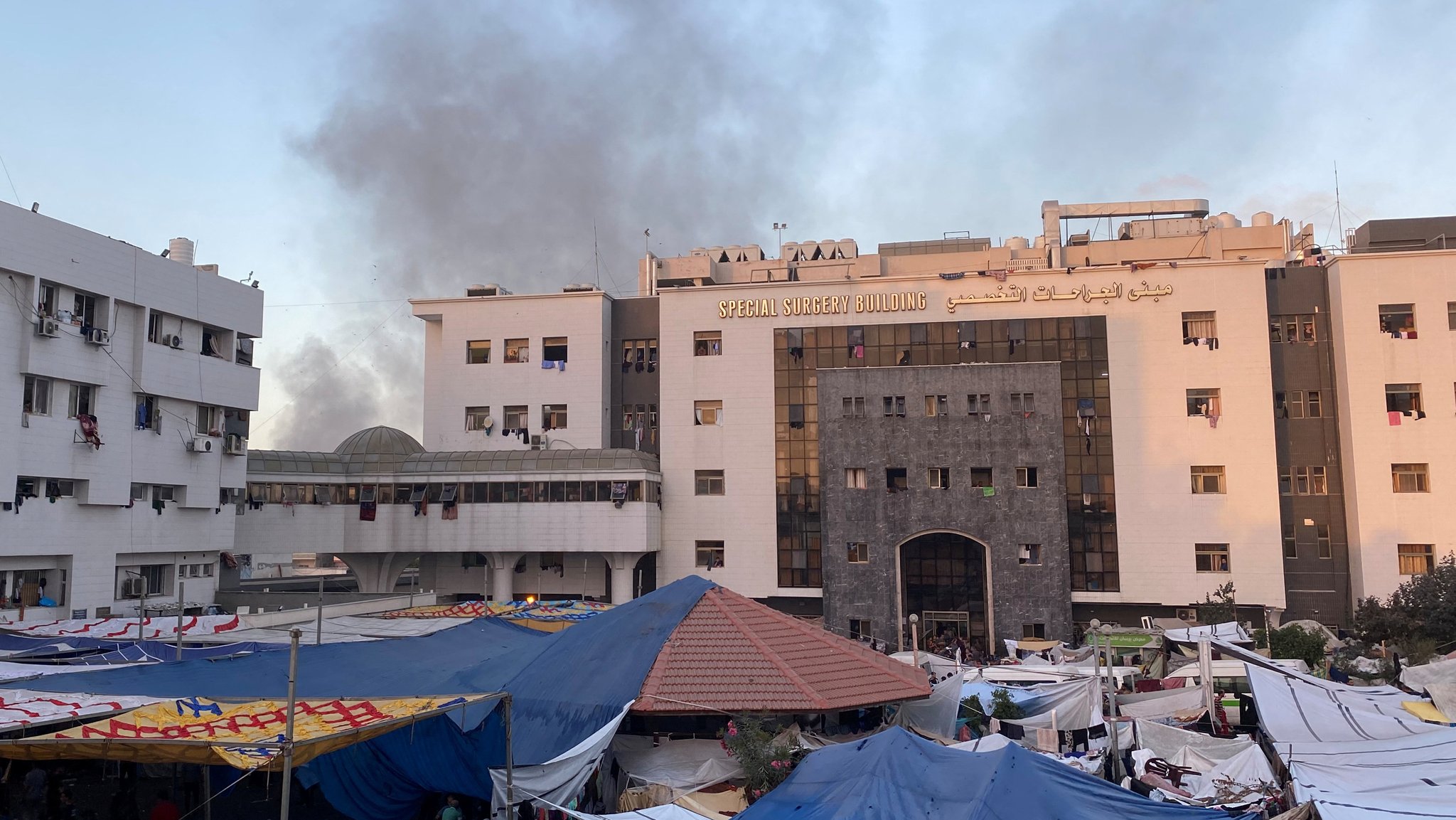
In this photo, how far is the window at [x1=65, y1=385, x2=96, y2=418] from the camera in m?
36.6

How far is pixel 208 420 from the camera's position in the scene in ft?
141

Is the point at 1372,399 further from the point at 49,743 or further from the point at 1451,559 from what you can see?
the point at 49,743

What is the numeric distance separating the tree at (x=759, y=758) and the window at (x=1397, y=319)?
4287cm

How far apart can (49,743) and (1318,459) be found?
168ft

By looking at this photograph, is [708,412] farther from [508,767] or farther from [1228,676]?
[508,767]

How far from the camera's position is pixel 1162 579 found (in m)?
49.0

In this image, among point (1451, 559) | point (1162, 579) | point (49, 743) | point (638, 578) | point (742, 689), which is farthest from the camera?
point (638, 578)

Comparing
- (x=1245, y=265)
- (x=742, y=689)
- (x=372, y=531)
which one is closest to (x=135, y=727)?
(x=742, y=689)

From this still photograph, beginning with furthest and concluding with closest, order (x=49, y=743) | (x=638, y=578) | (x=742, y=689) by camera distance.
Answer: (x=638, y=578), (x=742, y=689), (x=49, y=743)

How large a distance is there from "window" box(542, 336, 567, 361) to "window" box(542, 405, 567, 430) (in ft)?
8.06

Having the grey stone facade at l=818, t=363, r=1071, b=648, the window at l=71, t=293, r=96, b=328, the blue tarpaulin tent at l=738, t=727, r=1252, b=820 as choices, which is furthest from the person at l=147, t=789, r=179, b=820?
the grey stone facade at l=818, t=363, r=1071, b=648

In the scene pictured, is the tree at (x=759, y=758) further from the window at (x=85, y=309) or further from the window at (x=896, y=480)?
the window at (x=896, y=480)

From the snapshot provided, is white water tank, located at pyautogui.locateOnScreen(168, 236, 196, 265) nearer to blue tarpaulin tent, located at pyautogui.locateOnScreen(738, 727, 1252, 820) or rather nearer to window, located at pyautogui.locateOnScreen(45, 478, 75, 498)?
window, located at pyautogui.locateOnScreen(45, 478, 75, 498)

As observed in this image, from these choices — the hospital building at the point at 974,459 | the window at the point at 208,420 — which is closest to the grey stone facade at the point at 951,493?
the hospital building at the point at 974,459
